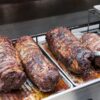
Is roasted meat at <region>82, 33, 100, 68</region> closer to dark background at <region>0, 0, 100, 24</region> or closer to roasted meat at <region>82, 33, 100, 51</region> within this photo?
roasted meat at <region>82, 33, 100, 51</region>

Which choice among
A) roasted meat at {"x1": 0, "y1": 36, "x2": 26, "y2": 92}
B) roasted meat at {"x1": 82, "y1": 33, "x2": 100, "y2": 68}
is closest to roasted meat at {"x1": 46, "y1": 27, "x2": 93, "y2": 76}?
roasted meat at {"x1": 82, "y1": 33, "x2": 100, "y2": 68}

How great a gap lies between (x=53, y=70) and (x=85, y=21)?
656 millimetres

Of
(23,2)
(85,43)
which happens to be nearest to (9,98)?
(85,43)

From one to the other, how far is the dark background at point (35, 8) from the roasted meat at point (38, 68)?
0.89ft

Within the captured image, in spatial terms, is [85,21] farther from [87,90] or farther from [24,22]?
[87,90]

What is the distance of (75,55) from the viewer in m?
0.97

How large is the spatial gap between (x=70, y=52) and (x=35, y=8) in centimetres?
43

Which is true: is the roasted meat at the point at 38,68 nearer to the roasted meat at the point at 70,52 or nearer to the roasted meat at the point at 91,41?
the roasted meat at the point at 70,52

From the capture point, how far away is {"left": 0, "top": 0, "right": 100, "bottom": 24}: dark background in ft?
3.98

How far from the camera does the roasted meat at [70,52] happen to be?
96cm

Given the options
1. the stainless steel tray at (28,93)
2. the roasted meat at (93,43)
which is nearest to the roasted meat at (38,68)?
the stainless steel tray at (28,93)

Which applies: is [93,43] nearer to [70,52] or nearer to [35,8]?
[70,52]

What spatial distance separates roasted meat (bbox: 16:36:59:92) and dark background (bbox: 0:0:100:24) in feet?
0.89

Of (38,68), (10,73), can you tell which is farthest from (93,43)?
(10,73)
